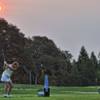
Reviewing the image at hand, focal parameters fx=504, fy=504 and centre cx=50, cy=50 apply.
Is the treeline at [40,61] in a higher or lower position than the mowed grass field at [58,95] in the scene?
higher

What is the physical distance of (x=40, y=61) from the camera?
147250mm

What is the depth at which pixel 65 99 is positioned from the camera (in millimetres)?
23766

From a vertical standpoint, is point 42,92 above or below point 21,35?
below

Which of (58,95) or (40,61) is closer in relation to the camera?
(58,95)

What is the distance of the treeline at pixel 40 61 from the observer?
114688mm

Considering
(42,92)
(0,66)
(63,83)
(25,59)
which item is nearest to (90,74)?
(63,83)

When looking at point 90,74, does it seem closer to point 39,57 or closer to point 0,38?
point 39,57

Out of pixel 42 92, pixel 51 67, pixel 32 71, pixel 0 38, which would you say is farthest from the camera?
pixel 51 67

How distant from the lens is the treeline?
4515 inches

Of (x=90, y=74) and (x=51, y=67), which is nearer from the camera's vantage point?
(x=90, y=74)

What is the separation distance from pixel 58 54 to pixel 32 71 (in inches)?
1546

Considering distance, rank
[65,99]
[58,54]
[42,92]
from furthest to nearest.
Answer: [58,54] → [42,92] → [65,99]

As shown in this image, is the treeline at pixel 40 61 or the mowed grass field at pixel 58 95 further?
the treeline at pixel 40 61

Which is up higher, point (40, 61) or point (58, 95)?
point (40, 61)
